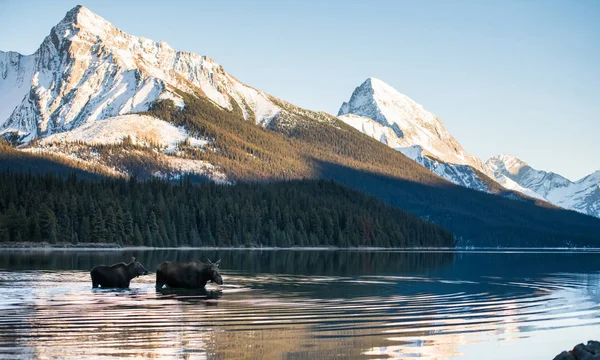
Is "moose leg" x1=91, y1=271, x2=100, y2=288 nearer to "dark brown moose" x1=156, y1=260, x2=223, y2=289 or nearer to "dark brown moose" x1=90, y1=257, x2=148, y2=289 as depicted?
"dark brown moose" x1=90, y1=257, x2=148, y2=289

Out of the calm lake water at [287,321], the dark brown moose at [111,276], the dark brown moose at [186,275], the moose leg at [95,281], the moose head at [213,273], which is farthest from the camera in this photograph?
the moose head at [213,273]

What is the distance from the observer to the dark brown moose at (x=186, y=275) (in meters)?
56.2

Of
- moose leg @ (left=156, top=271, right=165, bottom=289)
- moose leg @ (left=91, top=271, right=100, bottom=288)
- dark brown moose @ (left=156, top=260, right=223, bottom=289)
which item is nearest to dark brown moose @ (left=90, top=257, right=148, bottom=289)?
moose leg @ (left=91, top=271, right=100, bottom=288)

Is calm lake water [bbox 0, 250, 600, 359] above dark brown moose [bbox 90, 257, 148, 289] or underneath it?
underneath

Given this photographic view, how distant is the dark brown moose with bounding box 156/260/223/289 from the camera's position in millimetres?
56188

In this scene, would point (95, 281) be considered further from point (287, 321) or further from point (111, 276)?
point (287, 321)

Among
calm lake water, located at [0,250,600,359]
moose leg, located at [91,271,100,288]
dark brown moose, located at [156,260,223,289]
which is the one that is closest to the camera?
calm lake water, located at [0,250,600,359]

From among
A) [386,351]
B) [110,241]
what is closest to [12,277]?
[386,351]

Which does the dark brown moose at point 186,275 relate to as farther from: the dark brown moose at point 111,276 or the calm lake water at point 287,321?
the dark brown moose at point 111,276

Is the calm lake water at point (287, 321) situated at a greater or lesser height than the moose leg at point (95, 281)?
lesser

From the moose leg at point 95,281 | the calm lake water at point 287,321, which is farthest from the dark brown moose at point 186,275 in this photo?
the moose leg at point 95,281

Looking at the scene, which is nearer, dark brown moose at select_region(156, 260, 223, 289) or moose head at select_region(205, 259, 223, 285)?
dark brown moose at select_region(156, 260, 223, 289)

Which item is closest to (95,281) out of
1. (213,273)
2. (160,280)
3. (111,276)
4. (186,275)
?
(111,276)

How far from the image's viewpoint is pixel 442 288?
62.6 metres
